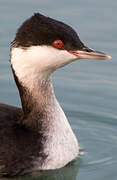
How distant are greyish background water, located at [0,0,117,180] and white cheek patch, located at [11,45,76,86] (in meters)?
1.41

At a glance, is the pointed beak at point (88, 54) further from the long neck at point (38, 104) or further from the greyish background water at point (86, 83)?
the greyish background water at point (86, 83)

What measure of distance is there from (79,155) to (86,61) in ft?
10.2

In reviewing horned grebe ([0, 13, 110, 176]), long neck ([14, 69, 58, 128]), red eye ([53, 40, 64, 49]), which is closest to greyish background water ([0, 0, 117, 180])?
horned grebe ([0, 13, 110, 176])

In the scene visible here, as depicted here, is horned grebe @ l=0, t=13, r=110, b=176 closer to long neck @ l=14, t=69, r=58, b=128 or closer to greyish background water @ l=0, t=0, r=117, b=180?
long neck @ l=14, t=69, r=58, b=128

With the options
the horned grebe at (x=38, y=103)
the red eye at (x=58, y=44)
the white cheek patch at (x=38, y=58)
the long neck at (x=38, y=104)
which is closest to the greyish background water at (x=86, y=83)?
the horned grebe at (x=38, y=103)

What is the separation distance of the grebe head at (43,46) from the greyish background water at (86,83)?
1.48 meters

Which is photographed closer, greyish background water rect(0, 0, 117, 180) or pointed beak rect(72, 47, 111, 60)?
pointed beak rect(72, 47, 111, 60)

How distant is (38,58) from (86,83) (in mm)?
3081

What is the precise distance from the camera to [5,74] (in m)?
13.2

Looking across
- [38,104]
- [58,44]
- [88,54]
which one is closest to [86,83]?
[38,104]

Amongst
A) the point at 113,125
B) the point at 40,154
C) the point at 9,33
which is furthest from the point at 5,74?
the point at 40,154

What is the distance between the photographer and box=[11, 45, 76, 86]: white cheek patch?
10062mm

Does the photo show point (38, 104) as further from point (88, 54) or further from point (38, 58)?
point (88, 54)

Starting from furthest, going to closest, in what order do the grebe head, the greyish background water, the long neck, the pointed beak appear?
the greyish background water, the long neck, the pointed beak, the grebe head
